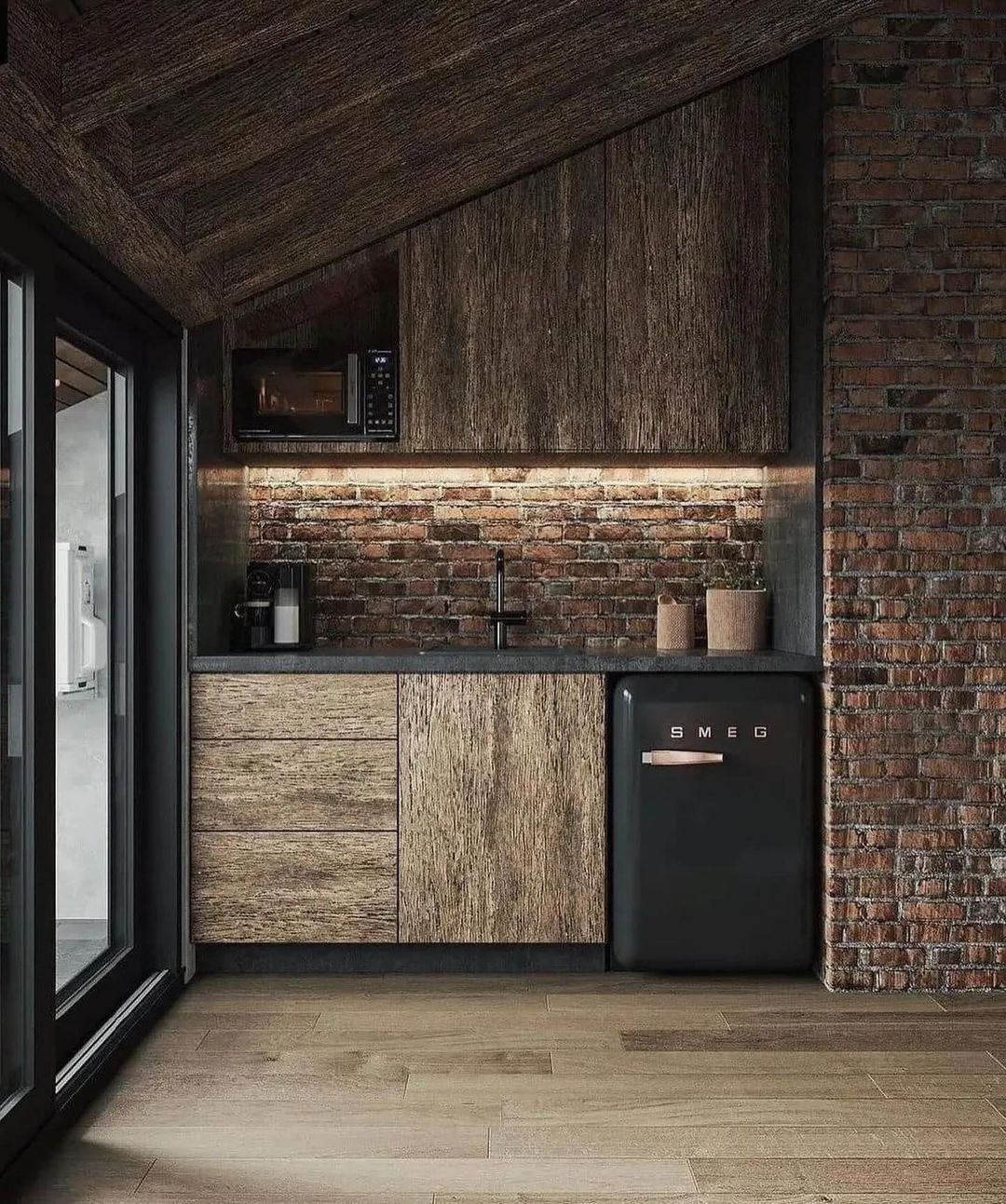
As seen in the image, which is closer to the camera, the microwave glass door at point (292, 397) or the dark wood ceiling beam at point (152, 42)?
the dark wood ceiling beam at point (152, 42)

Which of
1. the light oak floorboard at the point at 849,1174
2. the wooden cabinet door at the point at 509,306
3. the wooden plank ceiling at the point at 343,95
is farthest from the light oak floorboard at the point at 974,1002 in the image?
the wooden plank ceiling at the point at 343,95

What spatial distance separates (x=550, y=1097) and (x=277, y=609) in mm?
1787

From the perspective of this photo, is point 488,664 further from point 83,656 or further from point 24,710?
point 24,710

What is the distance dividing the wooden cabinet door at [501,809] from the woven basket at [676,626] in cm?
53

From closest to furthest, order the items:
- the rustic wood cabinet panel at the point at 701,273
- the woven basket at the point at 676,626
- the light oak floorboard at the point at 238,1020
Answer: the light oak floorboard at the point at 238,1020
the rustic wood cabinet panel at the point at 701,273
the woven basket at the point at 676,626

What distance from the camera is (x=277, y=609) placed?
365 centimetres

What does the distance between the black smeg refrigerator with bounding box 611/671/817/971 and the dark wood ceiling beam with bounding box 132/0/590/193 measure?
174 cm

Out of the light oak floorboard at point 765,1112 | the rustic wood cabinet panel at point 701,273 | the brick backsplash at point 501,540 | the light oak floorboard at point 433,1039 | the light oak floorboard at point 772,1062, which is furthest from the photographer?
the brick backsplash at point 501,540

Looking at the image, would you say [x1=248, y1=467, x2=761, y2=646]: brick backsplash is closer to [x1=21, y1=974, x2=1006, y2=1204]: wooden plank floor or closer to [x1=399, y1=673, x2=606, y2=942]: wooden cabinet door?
[x1=399, y1=673, x2=606, y2=942]: wooden cabinet door

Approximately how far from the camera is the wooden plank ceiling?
1989 mm

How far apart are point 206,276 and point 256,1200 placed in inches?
86.4

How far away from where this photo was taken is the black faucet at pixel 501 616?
12.3 feet

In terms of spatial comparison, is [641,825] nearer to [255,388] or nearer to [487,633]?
[487,633]

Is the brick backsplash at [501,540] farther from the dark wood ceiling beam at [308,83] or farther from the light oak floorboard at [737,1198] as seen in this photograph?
the light oak floorboard at [737,1198]
